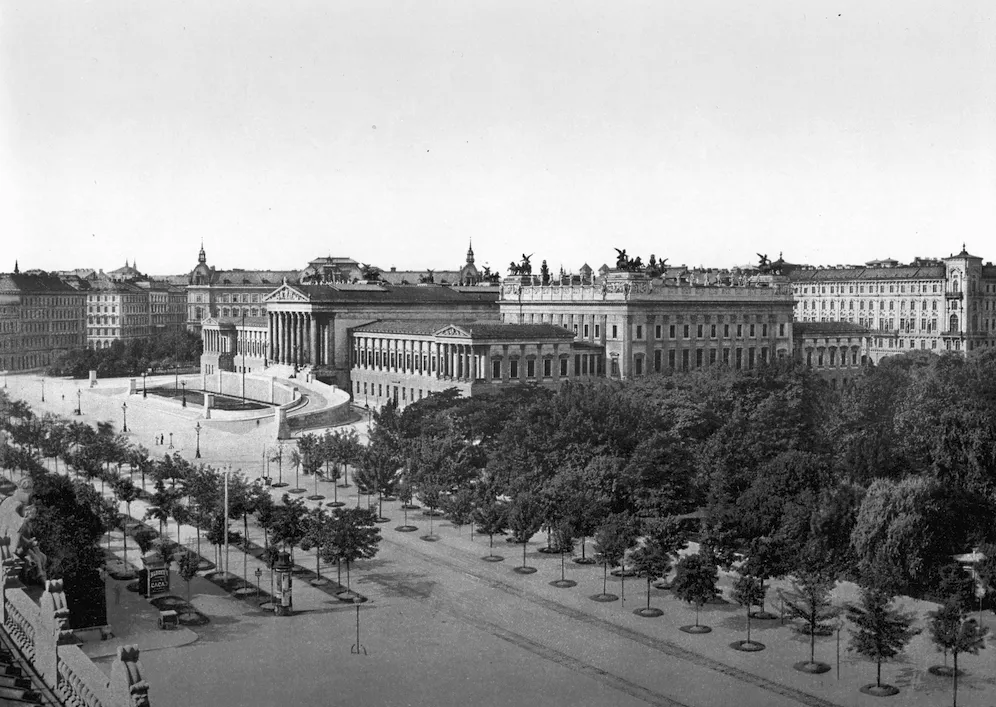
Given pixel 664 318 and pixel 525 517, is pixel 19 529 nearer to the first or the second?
pixel 525 517

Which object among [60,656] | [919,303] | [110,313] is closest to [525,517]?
[60,656]

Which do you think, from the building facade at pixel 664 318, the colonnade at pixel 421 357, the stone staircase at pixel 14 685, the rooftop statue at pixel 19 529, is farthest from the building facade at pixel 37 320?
the stone staircase at pixel 14 685

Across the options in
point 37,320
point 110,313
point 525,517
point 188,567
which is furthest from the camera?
point 110,313

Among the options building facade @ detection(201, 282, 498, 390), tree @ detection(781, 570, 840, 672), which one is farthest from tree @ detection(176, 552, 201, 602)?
building facade @ detection(201, 282, 498, 390)

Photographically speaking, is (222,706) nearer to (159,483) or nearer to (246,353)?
(159,483)

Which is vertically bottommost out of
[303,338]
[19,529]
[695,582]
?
[695,582]

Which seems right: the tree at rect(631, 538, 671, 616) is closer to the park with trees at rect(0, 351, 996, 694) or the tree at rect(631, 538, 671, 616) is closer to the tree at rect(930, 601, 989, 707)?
the park with trees at rect(0, 351, 996, 694)

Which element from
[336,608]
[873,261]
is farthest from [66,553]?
[873,261]
